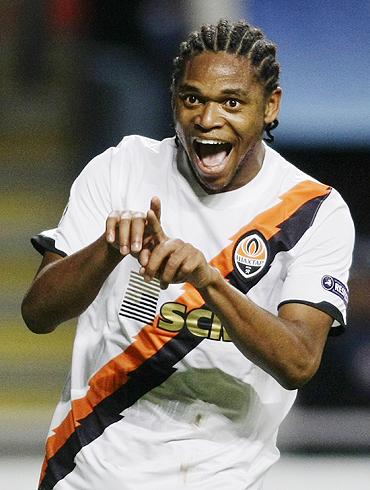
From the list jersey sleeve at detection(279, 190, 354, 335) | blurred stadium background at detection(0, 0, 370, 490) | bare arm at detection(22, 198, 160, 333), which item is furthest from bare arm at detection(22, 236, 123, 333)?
blurred stadium background at detection(0, 0, 370, 490)

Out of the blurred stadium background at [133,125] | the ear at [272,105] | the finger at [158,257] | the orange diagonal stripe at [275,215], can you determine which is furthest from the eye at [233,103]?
the blurred stadium background at [133,125]

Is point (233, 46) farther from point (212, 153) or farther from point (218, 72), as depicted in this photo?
point (212, 153)

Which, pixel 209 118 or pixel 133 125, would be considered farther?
pixel 133 125

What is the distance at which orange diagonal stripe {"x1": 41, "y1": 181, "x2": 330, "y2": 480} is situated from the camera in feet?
8.79

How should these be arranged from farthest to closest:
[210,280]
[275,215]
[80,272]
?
[275,215] → [80,272] → [210,280]

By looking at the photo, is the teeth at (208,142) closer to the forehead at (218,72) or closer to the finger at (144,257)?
the forehead at (218,72)

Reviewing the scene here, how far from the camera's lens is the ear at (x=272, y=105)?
9.11 ft

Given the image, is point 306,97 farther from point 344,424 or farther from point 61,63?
point 344,424

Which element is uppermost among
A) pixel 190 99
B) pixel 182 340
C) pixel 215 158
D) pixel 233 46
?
pixel 233 46

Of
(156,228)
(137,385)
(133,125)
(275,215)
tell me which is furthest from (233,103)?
(133,125)

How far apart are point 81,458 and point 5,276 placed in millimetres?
2064

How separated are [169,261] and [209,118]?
0.48 metres

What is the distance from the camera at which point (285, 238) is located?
2725mm

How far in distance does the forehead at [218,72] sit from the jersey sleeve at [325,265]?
0.33 meters
